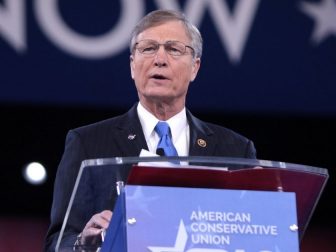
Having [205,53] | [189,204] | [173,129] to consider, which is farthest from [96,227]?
[205,53]

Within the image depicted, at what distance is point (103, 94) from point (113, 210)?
2.07 m

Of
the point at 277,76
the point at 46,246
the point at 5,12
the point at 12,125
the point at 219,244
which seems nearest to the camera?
the point at 219,244

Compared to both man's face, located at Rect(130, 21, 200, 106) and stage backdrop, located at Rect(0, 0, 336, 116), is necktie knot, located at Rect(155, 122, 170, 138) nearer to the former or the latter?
man's face, located at Rect(130, 21, 200, 106)

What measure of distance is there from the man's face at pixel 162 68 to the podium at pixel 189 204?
22.8 inches

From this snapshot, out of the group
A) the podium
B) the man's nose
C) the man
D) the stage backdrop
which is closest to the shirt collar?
the man

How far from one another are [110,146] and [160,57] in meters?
0.23

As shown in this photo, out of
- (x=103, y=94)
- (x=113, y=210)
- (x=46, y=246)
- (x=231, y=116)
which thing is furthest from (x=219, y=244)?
(x=231, y=116)

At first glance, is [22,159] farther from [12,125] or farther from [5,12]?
[5,12]

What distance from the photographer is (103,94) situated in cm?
393

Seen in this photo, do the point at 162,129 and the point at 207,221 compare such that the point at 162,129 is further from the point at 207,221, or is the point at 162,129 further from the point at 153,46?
the point at 207,221

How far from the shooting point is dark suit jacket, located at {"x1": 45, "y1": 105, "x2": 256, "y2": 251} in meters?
2.25

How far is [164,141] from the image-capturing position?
7.79 feet

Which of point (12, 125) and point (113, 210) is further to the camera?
point (12, 125)

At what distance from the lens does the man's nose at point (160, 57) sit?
244 cm
